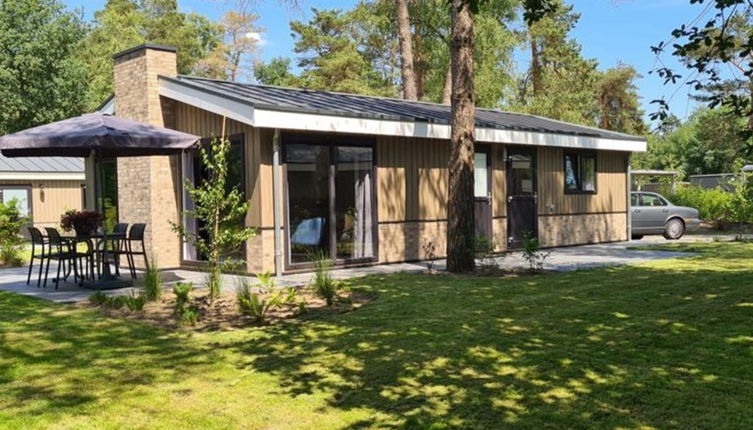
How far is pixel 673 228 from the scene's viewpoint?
1883 cm

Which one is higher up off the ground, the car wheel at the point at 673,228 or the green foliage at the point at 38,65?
the green foliage at the point at 38,65

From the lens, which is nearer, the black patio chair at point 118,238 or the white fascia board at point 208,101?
the black patio chair at point 118,238

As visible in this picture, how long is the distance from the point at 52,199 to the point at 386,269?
717 inches

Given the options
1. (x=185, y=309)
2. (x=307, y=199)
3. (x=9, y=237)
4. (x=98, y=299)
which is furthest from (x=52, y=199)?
(x=185, y=309)

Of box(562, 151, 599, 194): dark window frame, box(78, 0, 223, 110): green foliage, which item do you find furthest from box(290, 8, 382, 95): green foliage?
box(562, 151, 599, 194): dark window frame

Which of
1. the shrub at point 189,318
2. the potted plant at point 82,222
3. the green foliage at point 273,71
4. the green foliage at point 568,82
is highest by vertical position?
the green foliage at point 273,71

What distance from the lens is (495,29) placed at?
29203 mm

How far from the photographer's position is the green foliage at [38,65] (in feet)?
90.7

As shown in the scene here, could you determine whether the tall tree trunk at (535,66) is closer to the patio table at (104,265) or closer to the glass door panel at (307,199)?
the glass door panel at (307,199)

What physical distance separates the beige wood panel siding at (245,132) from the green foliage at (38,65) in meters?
19.4

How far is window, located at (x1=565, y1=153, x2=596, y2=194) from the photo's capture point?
15.8 m

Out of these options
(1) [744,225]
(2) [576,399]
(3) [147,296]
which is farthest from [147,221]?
(1) [744,225]

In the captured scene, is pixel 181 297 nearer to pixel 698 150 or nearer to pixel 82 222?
pixel 82 222

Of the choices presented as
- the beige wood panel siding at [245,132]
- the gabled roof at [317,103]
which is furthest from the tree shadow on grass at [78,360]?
the gabled roof at [317,103]
